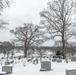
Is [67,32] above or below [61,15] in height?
below

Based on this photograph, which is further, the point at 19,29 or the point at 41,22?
the point at 19,29

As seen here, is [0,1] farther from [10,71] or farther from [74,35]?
[74,35]

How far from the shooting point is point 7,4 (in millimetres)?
11812

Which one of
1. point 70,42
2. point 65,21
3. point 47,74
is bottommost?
point 47,74

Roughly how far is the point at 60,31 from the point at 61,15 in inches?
114

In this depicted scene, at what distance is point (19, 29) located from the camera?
51.9 meters

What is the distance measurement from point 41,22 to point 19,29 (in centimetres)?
1526

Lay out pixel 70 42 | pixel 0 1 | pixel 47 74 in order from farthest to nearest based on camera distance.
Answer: pixel 70 42
pixel 47 74
pixel 0 1

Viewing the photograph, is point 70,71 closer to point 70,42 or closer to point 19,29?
point 70,42

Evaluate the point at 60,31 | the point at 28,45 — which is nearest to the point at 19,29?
the point at 28,45

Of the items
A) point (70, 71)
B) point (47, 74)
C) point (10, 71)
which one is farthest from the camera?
point (10, 71)

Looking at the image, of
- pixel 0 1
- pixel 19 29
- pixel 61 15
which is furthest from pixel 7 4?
pixel 19 29

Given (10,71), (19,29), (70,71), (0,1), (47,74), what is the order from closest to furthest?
(70,71) < (0,1) < (47,74) < (10,71) < (19,29)

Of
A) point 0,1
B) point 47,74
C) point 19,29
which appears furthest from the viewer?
point 19,29
